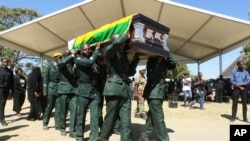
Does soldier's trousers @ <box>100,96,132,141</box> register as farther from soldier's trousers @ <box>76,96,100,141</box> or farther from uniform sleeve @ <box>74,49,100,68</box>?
uniform sleeve @ <box>74,49,100,68</box>

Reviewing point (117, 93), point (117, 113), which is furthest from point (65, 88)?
point (117, 93)

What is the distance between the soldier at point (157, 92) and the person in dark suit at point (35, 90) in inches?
192

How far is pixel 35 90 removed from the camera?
35.9 ft

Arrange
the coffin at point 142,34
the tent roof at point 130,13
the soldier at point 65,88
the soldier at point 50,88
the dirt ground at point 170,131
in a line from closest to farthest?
the coffin at point 142,34 < the dirt ground at point 170,131 < the soldier at point 65,88 < the soldier at point 50,88 < the tent roof at point 130,13

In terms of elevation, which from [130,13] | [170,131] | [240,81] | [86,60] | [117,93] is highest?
[130,13]

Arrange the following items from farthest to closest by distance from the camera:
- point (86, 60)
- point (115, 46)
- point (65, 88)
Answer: point (65, 88) < point (86, 60) < point (115, 46)

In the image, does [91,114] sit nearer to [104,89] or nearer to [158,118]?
[104,89]

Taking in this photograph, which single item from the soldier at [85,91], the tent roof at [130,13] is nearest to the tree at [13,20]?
the tent roof at [130,13]

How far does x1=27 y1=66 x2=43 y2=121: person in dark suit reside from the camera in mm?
10891

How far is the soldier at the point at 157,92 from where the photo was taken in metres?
6.77

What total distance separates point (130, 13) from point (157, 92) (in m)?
10.5

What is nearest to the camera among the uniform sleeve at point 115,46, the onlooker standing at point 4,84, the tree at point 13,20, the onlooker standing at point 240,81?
the uniform sleeve at point 115,46

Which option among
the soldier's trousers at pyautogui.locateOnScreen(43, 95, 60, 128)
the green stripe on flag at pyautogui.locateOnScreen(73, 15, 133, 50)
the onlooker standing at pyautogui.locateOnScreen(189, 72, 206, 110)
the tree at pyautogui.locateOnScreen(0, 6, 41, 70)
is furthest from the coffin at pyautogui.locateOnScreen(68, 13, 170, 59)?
the tree at pyautogui.locateOnScreen(0, 6, 41, 70)

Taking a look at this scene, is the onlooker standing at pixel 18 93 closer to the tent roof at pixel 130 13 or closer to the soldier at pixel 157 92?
the tent roof at pixel 130 13
